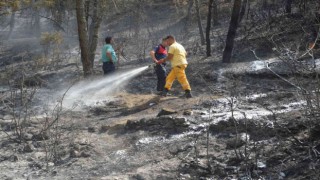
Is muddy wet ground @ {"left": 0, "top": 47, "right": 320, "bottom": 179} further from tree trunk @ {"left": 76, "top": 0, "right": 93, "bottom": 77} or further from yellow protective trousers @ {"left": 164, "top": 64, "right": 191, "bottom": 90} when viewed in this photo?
tree trunk @ {"left": 76, "top": 0, "right": 93, "bottom": 77}

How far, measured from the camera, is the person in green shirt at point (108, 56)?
11.6 meters

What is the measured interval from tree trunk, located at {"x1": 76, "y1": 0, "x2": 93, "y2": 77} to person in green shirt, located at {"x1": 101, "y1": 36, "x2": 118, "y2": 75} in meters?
1.15

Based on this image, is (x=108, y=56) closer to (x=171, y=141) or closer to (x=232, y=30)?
(x=232, y=30)

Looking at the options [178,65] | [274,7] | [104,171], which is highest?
[274,7]

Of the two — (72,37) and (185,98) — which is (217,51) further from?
(72,37)

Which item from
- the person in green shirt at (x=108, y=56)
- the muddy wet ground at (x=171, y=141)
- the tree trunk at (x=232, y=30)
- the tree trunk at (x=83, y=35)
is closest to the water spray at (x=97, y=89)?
the person in green shirt at (x=108, y=56)

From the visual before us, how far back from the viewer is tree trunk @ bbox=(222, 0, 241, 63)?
12492mm

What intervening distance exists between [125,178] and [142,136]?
1704 mm

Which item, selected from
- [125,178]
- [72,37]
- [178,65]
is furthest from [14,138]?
[72,37]

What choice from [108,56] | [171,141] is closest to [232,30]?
[108,56]

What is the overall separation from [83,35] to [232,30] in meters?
4.51

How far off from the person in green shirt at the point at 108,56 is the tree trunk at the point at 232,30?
11.7 ft

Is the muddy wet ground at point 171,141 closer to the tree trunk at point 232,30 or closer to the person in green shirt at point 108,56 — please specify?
the person in green shirt at point 108,56

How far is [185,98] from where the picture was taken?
9828 mm
